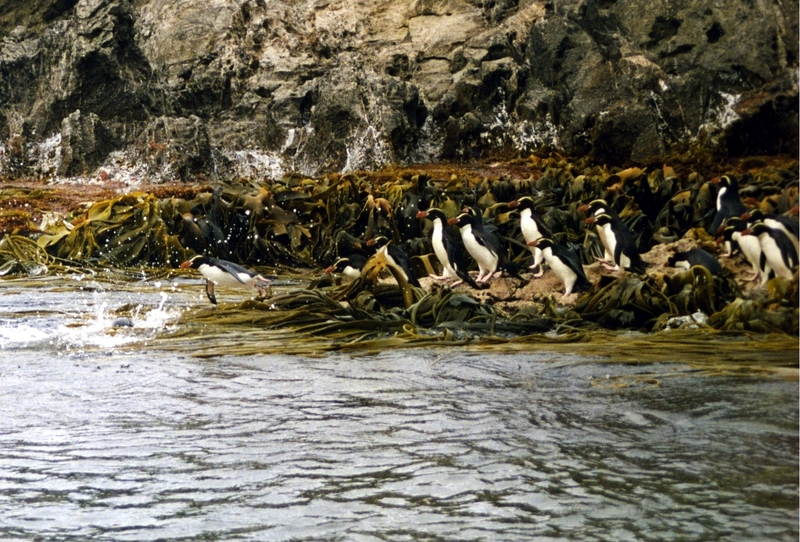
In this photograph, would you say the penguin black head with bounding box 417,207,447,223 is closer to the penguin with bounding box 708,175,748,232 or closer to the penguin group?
the penguin group

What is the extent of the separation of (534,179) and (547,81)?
0.43ft

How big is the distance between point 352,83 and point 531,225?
0.35 m

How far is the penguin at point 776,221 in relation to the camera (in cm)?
72

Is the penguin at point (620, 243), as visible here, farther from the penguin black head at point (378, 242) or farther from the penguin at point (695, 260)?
the penguin black head at point (378, 242)

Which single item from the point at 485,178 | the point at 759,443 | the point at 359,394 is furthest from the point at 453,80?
the point at 759,443

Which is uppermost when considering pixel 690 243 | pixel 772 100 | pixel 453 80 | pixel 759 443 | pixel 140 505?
pixel 453 80

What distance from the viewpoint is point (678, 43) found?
1.15 metres

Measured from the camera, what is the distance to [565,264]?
4.83 feet

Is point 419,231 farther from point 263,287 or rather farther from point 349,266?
point 263,287

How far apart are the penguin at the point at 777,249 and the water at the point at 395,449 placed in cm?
8

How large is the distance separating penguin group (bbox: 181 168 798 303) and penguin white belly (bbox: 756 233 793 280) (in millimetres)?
219

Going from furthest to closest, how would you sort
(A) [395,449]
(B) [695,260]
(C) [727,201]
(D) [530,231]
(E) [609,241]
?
(D) [530,231], (E) [609,241], (A) [395,449], (B) [695,260], (C) [727,201]

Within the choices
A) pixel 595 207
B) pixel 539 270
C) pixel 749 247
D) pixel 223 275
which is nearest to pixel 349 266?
pixel 223 275

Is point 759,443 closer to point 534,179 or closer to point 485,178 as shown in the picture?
point 534,179
